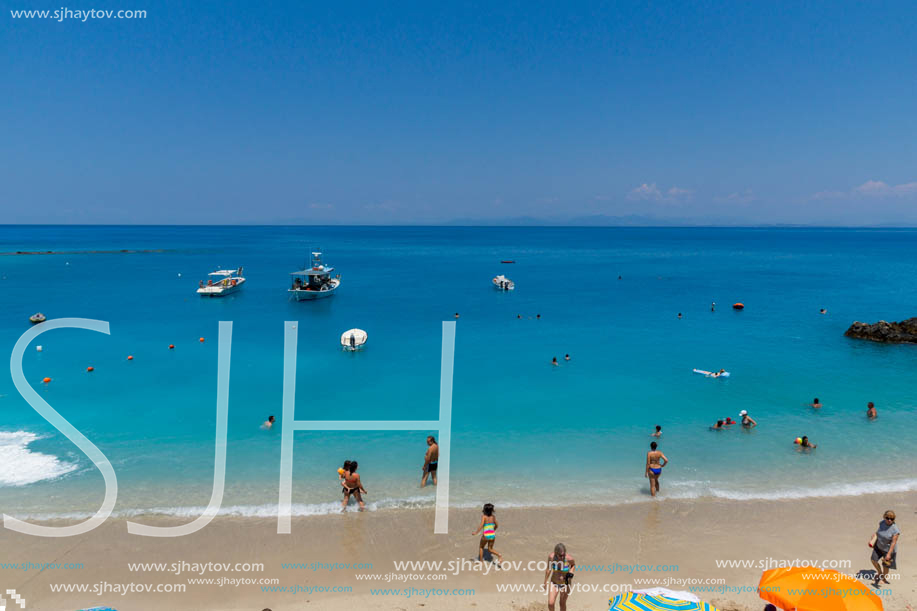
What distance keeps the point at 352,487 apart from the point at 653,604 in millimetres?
7913

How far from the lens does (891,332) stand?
34.4 meters

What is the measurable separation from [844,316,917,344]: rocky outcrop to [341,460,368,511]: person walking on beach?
37198 millimetres

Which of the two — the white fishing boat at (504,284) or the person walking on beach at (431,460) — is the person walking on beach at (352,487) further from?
the white fishing boat at (504,284)

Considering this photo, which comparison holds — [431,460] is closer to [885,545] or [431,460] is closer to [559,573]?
[559,573]

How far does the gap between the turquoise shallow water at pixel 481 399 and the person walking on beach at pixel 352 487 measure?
0.73 m

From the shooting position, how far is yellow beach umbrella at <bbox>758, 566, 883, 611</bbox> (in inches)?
289

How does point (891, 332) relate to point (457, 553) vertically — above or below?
above

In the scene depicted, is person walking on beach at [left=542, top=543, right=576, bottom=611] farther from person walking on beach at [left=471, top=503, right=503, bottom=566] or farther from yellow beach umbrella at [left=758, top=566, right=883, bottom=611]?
yellow beach umbrella at [left=758, top=566, right=883, bottom=611]

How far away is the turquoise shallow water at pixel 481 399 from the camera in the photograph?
1520 cm

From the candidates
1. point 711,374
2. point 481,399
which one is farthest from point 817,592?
point 711,374

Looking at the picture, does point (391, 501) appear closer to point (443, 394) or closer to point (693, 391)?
point (443, 394)

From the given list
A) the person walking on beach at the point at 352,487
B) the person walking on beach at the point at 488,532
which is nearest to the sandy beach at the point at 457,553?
the person walking on beach at the point at 488,532

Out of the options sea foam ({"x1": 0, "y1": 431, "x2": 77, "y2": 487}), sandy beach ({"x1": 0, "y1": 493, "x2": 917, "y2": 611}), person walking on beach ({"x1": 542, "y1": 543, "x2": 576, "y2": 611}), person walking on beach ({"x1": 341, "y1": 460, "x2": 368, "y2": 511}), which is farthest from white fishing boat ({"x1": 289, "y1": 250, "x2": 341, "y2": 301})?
person walking on beach ({"x1": 542, "y1": 543, "x2": 576, "y2": 611})

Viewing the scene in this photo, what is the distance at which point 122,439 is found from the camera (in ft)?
61.2
